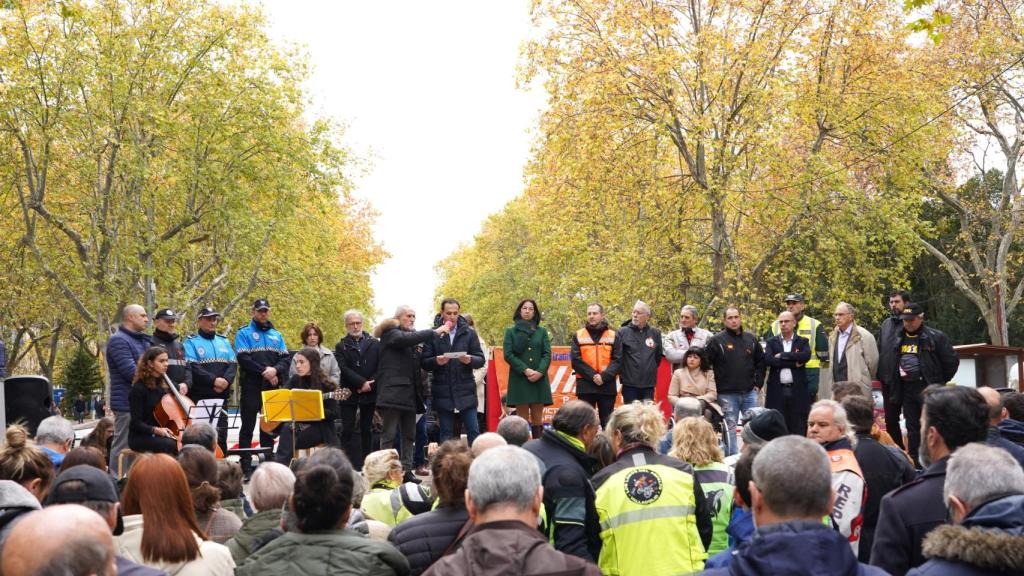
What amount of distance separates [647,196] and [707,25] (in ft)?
15.6

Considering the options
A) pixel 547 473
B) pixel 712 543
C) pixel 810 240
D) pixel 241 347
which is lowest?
pixel 712 543

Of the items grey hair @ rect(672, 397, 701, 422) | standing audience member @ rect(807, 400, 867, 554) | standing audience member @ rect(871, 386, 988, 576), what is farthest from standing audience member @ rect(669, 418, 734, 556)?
grey hair @ rect(672, 397, 701, 422)

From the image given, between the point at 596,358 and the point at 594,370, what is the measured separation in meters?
0.16

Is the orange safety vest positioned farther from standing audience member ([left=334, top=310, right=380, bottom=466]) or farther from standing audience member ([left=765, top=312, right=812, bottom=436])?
standing audience member ([left=334, top=310, right=380, bottom=466])

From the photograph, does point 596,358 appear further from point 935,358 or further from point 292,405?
point 935,358

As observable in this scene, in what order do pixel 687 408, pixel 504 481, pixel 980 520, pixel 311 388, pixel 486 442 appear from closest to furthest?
pixel 980 520 < pixel 504 481 < pixel 486 442 < pixel 687 408 < pixel 311 388

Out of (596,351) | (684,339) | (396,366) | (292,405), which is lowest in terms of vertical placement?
(292,405)

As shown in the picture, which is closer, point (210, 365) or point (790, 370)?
point (210, 365)

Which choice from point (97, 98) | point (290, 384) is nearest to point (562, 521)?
point (290, 384)

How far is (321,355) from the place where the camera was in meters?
13.1

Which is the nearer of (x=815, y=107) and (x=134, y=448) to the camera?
(x=134, y=448)

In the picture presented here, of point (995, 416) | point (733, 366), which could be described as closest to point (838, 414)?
point (995, 416)

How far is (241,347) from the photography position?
13.6 metres

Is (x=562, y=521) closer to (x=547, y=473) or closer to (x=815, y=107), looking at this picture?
(x=547, y=473)
